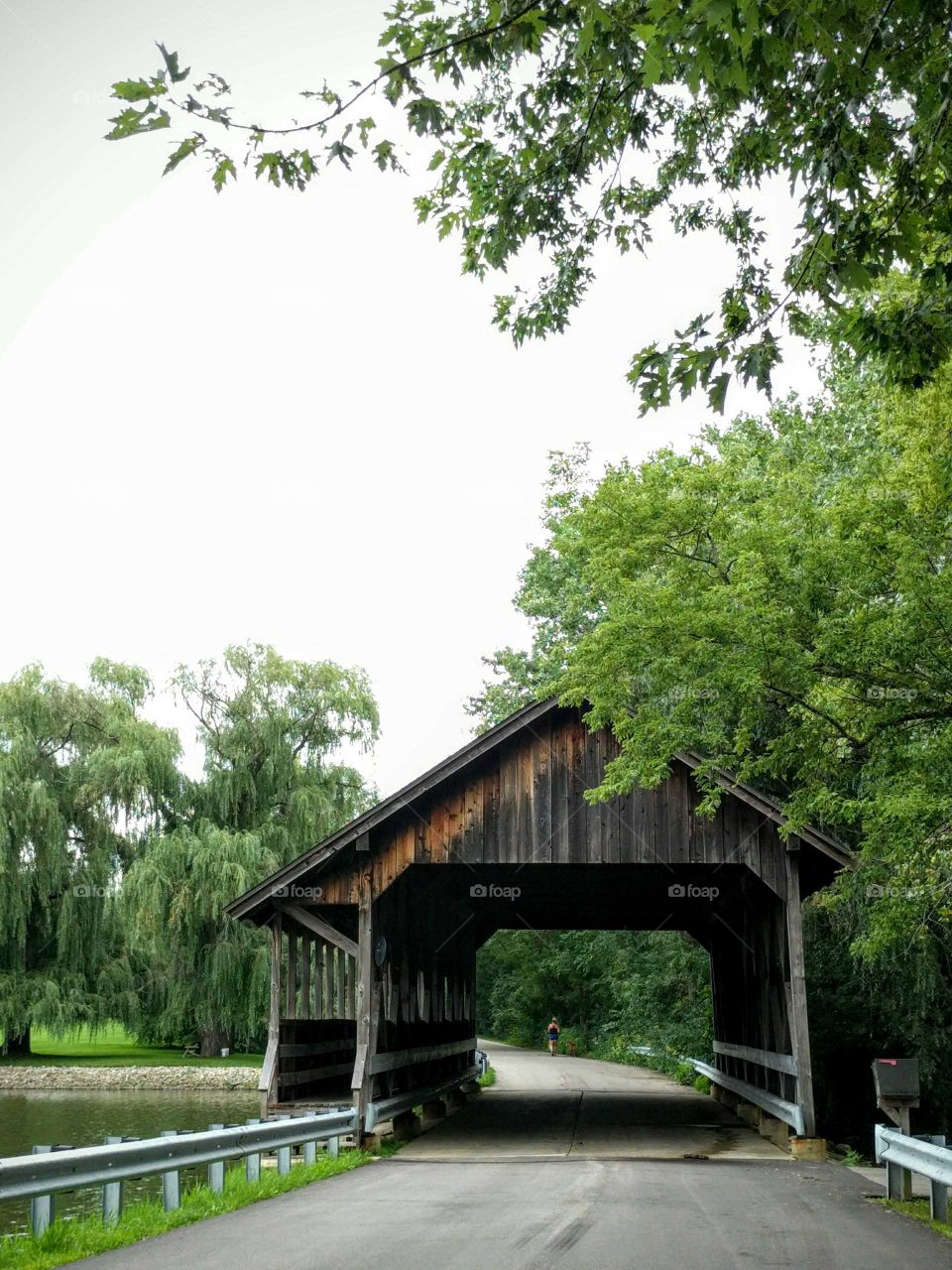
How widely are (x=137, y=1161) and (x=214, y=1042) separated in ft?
70.5

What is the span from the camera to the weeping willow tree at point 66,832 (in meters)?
25.6

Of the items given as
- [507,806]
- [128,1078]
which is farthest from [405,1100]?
[128,1078]

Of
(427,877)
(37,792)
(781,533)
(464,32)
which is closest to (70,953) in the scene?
(37,792)

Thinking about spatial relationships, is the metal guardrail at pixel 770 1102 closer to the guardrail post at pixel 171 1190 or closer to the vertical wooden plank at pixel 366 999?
the vertical wooden plank at pixel 366 999

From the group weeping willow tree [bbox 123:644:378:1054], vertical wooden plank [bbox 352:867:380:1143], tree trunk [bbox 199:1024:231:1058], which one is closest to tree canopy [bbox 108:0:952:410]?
vertical wooden plank [bbox 352:867:380:1143]

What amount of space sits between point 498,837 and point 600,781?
1.34 metres

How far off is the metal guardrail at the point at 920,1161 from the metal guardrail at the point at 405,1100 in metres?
6.00

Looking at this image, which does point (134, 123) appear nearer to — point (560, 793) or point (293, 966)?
point (560, 793)

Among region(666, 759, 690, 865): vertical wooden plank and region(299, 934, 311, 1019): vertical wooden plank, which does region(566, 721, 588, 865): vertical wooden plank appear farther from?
region(299, 934, 311, 1019): vertical wooden plank

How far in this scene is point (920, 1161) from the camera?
26.6 ft

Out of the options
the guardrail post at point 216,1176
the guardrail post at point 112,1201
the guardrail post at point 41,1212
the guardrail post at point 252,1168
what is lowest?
the guardrail post at point 252,1168

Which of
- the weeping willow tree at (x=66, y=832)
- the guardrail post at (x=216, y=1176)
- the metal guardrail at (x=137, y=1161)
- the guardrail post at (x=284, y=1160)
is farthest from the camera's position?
the weeping willow tree at (x=66, y=832)

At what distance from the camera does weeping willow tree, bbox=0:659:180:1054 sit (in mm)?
25578

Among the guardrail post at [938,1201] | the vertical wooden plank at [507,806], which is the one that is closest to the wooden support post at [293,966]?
the vertical wooden plank at [507,806]
